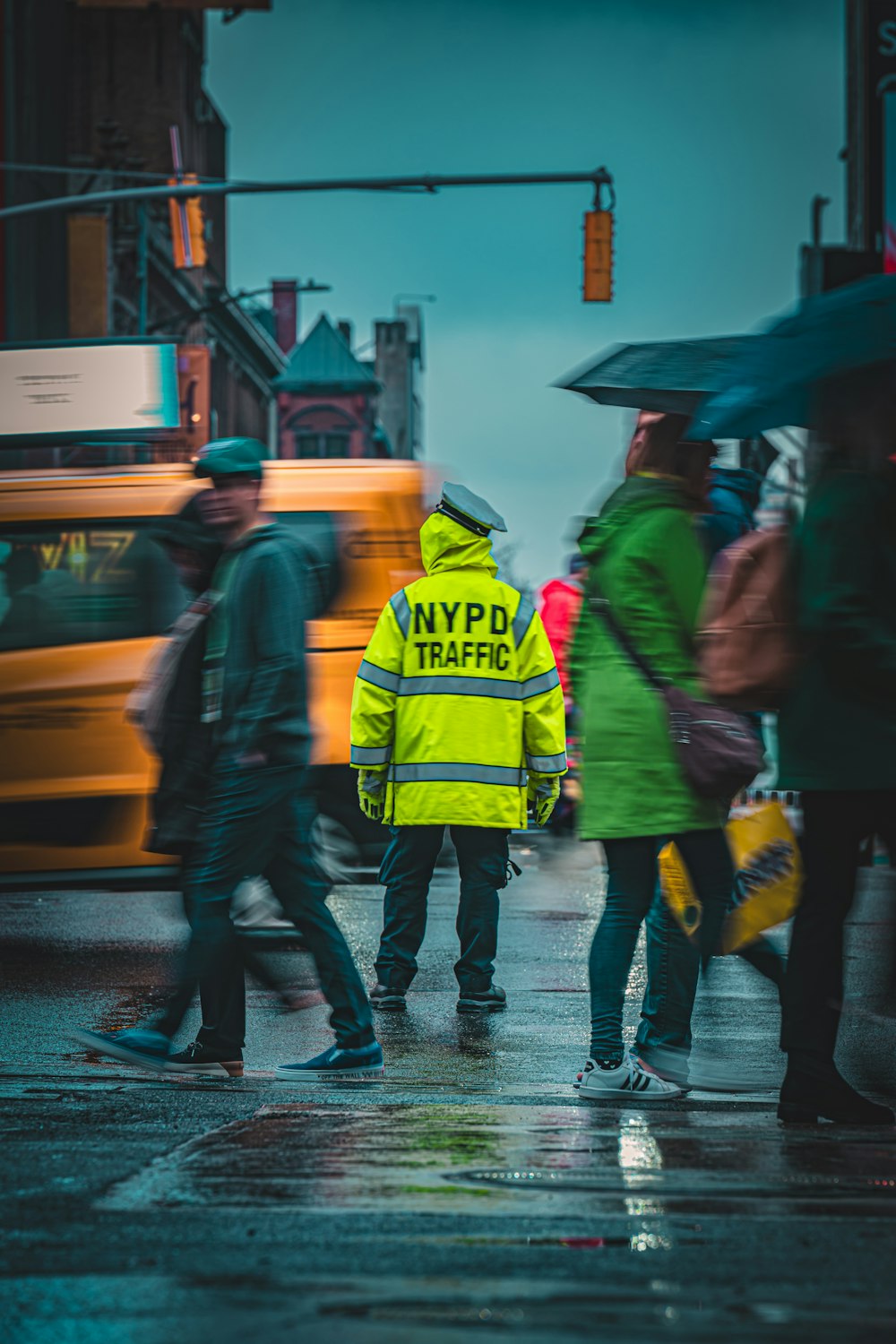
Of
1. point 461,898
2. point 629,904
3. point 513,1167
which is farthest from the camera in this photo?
point 461,898

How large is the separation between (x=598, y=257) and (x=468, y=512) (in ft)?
41.8

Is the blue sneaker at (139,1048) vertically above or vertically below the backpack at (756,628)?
below

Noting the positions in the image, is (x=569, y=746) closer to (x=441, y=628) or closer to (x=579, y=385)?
(x=441, y=628)

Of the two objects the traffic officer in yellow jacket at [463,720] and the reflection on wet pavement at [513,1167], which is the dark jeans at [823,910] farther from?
the traffic officer in yellow jacket at [463,720]

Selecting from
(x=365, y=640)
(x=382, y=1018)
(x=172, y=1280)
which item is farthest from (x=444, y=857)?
(x=172, y=1280)

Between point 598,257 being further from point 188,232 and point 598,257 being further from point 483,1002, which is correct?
point 483,1002

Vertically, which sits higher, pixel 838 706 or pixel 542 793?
pixel 838 706

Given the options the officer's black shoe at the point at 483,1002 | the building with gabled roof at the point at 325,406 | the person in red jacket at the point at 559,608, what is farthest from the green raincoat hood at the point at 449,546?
the building with gabled roof at the point at 325,406

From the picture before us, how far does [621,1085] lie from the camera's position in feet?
16.5

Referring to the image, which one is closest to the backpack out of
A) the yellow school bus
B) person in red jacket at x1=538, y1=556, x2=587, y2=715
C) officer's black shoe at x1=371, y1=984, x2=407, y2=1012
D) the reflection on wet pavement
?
the reflection on wet pavement

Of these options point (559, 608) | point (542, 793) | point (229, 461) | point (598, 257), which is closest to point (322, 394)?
point (598, 257)

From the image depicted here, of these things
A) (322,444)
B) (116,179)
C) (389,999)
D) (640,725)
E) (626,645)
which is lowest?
(389,999)

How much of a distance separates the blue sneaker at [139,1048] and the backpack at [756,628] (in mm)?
1894

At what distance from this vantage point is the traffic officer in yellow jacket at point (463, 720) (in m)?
6.65
